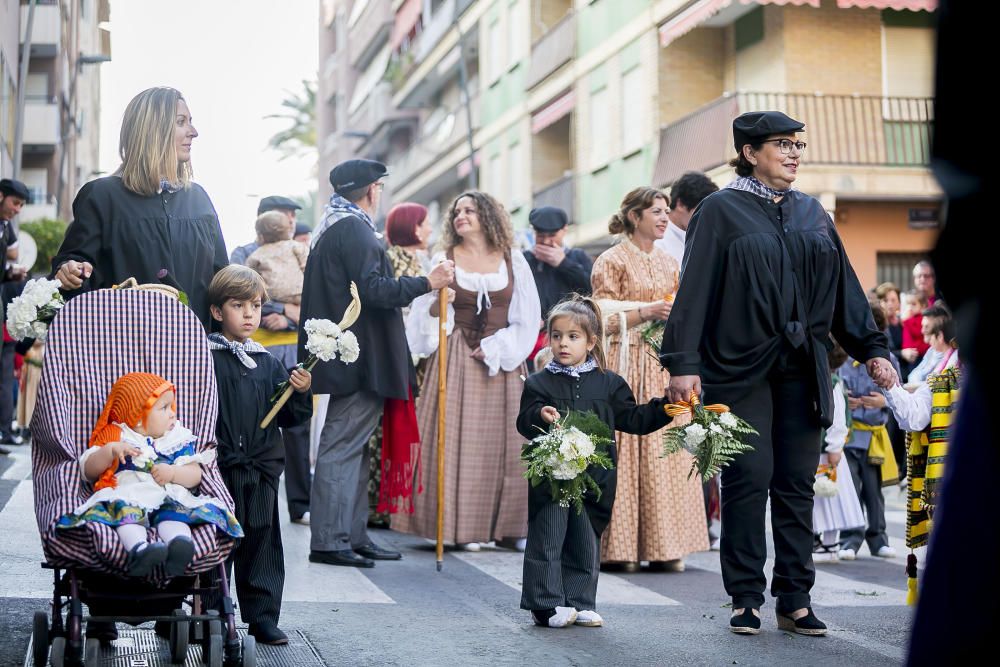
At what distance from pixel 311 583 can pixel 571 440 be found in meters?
1.82

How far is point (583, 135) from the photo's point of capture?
116ft

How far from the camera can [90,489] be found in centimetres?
496

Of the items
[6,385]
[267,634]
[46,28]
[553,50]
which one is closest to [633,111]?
[553,50]

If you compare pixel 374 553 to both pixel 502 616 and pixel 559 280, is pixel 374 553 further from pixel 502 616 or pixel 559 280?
pixel 559 280

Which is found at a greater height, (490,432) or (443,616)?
(490,432)

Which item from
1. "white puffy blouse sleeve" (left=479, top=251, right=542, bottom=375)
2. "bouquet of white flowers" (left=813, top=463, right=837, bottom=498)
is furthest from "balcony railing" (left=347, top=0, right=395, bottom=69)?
"bouquet of white flowers" (left=813, top=463, right=837, bottom=498)

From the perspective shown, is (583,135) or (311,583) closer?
(311,583)

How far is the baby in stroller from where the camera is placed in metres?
4.64

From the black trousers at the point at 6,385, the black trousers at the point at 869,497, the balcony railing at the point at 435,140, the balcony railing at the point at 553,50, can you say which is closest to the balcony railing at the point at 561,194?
the balcony railing at the point at 553,50

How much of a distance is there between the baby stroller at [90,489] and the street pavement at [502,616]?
17.3 inches

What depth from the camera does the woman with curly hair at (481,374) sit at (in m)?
9.46

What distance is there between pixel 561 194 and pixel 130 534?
32.8 m

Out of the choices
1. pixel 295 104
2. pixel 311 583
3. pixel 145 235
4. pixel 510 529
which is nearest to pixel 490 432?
pixel 510 529

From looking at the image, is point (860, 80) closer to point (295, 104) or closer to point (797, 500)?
point (797, 500)
